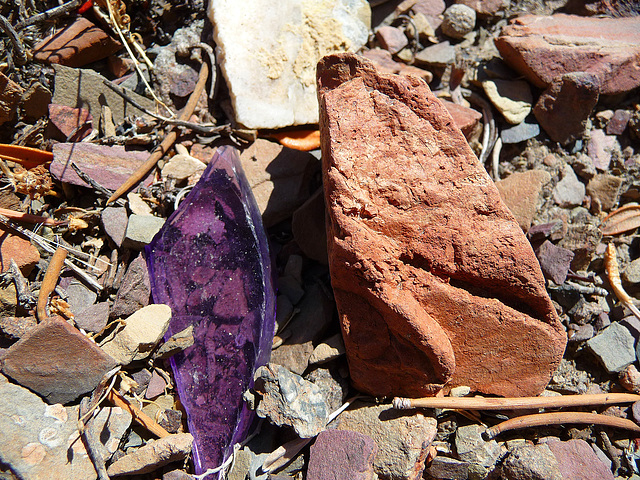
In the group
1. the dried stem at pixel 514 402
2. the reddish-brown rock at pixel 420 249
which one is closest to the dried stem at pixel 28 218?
the reddish-brown rock at pixel 420 249

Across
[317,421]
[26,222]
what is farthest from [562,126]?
[26,222]

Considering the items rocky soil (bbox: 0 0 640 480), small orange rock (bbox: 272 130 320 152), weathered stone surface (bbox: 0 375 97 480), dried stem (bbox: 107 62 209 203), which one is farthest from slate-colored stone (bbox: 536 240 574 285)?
weathered stone surface (bbox: 0 375 97 480)

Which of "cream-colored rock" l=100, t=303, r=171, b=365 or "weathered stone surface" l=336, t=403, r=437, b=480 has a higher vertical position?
"cream-colored rock" l=100, t=303, r=171, b=365

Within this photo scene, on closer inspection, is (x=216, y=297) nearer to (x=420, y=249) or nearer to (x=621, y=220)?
(x=420, y=249)

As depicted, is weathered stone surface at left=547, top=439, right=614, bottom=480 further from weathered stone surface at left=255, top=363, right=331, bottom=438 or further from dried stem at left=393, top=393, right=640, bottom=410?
weathered stone surface at left=255, top=363, right=331, bottom=438

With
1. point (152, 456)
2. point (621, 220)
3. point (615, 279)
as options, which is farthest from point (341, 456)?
point (621, 220)

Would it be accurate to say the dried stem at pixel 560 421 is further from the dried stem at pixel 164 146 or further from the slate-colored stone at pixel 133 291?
the dried stem at pixel 164 146
